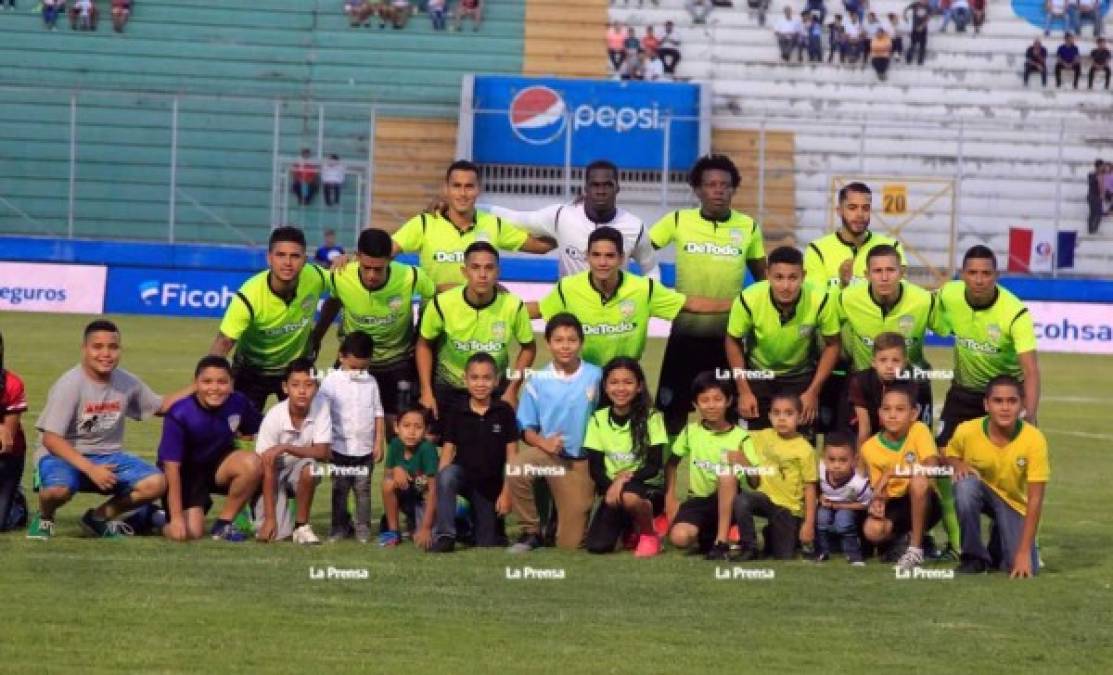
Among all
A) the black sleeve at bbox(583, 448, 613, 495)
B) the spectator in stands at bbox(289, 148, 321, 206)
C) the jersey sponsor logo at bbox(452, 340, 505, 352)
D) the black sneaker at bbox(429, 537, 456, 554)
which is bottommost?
the black sneaker at bbox(429, 537, 456, 554)

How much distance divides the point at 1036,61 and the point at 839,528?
32.2m

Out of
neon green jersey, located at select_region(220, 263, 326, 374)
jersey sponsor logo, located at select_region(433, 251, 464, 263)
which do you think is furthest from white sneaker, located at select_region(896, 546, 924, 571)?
neon green jersey, located at select_region(220, 263, 326, 374)

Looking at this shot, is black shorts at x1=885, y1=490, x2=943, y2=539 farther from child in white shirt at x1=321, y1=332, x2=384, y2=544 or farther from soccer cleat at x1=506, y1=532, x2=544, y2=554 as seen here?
child in white shirt at x1=321, y1=332, x2=384, y2=544

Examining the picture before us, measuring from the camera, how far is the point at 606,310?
1359cm

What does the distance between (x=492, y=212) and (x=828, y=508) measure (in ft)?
11.8

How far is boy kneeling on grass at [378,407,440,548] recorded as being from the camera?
1299 cm

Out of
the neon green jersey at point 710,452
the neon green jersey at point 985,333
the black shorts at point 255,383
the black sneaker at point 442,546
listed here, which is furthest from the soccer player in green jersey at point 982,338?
the black shorts at point 255,383

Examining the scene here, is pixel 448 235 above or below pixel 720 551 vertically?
above

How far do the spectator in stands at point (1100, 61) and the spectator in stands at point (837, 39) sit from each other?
4817mm

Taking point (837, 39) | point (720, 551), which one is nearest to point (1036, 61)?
point (837, 39)

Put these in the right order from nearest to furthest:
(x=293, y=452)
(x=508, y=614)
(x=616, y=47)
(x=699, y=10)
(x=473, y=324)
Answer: (x=508, y=614) → (x=293, y=452) → (x=473, y=324) → (x=616, y=47) → (x=699, y=10)

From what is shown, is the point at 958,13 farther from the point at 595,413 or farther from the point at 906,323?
the point at 595,413

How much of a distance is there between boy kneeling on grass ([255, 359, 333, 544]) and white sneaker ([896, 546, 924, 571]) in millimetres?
3355

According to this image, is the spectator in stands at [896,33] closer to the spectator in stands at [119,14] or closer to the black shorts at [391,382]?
the spectator in stands at [119,14]
